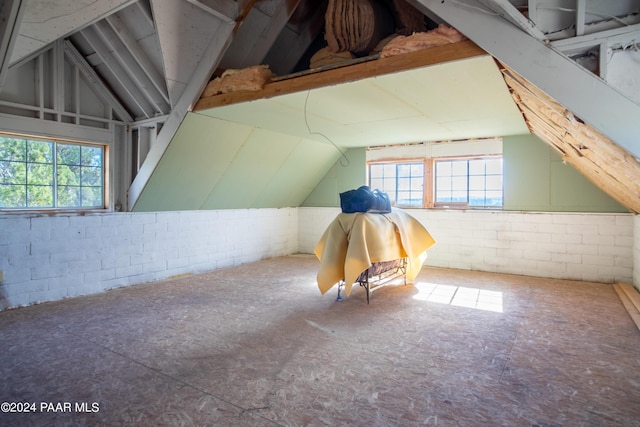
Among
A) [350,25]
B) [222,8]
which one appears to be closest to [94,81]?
[222,8]

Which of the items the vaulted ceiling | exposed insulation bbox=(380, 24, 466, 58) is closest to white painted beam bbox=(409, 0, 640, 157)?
the vaulted ceiling

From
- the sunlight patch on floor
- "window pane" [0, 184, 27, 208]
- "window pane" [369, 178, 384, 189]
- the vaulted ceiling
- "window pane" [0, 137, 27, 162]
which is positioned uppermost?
the vaulted ceiling

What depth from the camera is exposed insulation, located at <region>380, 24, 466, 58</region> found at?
262cm

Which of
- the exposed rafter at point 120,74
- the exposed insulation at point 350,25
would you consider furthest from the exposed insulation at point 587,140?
the exposed rafter at point 120,74

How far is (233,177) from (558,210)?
481 centimetres

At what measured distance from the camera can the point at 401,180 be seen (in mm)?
6625

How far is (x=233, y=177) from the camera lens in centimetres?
563

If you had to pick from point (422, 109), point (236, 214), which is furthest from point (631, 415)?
point (236, 214)

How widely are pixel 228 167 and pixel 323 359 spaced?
138 inches

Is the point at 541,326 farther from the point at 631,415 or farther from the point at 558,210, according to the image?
the point at 558,210

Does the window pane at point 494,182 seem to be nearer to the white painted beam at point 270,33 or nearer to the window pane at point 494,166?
the window pane at point 494,166

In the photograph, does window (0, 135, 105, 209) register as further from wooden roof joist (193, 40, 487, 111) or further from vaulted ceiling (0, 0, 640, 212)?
wooden roof joist (193, 40, 487, 111)

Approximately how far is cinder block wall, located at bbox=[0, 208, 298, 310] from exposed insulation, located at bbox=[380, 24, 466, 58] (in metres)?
3.88

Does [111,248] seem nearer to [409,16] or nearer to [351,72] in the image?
[351,72]
